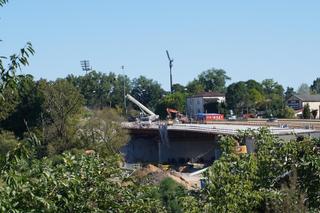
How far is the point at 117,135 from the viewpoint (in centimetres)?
7250

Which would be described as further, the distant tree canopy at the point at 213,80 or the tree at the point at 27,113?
the distant tree canopy at the point at 213,80

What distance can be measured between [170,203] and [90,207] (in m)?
6.79

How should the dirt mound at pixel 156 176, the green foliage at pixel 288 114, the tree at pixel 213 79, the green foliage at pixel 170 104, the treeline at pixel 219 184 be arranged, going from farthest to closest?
the tree at pixel 213 79 → the green foliage at pixel 170 104 → the green foliage at pixel 288 114 → the dirt mound at pixel 156 176 → the treeline at pixel 219 184

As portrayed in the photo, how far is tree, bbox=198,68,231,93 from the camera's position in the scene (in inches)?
7156

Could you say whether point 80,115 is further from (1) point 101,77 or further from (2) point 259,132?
→ (1) point 101,77

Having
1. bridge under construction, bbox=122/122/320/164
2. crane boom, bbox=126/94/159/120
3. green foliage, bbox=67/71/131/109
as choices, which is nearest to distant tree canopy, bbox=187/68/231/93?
green foliage, bbox=67/71/131/109

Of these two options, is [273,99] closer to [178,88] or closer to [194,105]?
[194,105]

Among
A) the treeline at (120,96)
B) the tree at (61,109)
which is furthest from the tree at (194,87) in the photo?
the tree at (61,109)

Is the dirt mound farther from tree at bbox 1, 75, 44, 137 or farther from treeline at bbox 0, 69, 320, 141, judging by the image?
tree at bbox 1, 75, 44, 137

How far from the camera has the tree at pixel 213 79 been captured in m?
182

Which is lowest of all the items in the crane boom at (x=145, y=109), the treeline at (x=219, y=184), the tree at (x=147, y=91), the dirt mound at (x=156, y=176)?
the dirt mound at (x=156, y=176)

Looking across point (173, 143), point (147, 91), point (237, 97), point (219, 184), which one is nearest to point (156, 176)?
point (219, 184)

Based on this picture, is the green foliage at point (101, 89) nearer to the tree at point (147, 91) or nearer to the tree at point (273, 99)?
the tree at point (147, 91)

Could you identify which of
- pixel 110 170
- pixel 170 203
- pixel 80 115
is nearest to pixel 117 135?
pixel 80 115
